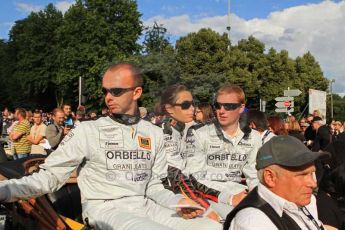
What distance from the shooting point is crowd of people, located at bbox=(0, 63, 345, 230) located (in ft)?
8.44

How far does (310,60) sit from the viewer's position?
218 feet

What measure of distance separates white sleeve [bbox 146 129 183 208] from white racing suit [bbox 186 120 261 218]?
0.73 m

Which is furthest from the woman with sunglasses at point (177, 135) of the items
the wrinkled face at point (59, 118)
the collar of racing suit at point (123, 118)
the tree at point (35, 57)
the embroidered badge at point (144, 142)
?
the tree at point (35, 57)

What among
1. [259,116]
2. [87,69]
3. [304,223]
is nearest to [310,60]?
[87,69]

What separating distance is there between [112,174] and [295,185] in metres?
1.62

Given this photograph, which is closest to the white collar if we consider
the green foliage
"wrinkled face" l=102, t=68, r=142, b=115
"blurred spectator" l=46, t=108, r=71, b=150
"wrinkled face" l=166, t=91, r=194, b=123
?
"wrinkled face" l=102, t=68, r=142, b=115

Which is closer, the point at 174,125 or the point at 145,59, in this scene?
the point at 174,125

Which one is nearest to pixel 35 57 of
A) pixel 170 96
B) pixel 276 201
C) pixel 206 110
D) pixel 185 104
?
pixel 206 110

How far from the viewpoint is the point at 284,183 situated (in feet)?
8.46

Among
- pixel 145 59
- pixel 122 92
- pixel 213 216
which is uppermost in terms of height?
pixel 145 59

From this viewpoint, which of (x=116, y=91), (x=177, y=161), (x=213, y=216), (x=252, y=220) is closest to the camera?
(x=252, y=220)

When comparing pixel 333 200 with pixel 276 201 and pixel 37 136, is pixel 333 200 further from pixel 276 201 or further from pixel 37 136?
pixel 37 136

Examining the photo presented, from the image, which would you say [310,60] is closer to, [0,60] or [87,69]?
[87,69]

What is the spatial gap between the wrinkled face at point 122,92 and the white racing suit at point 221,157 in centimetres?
119
